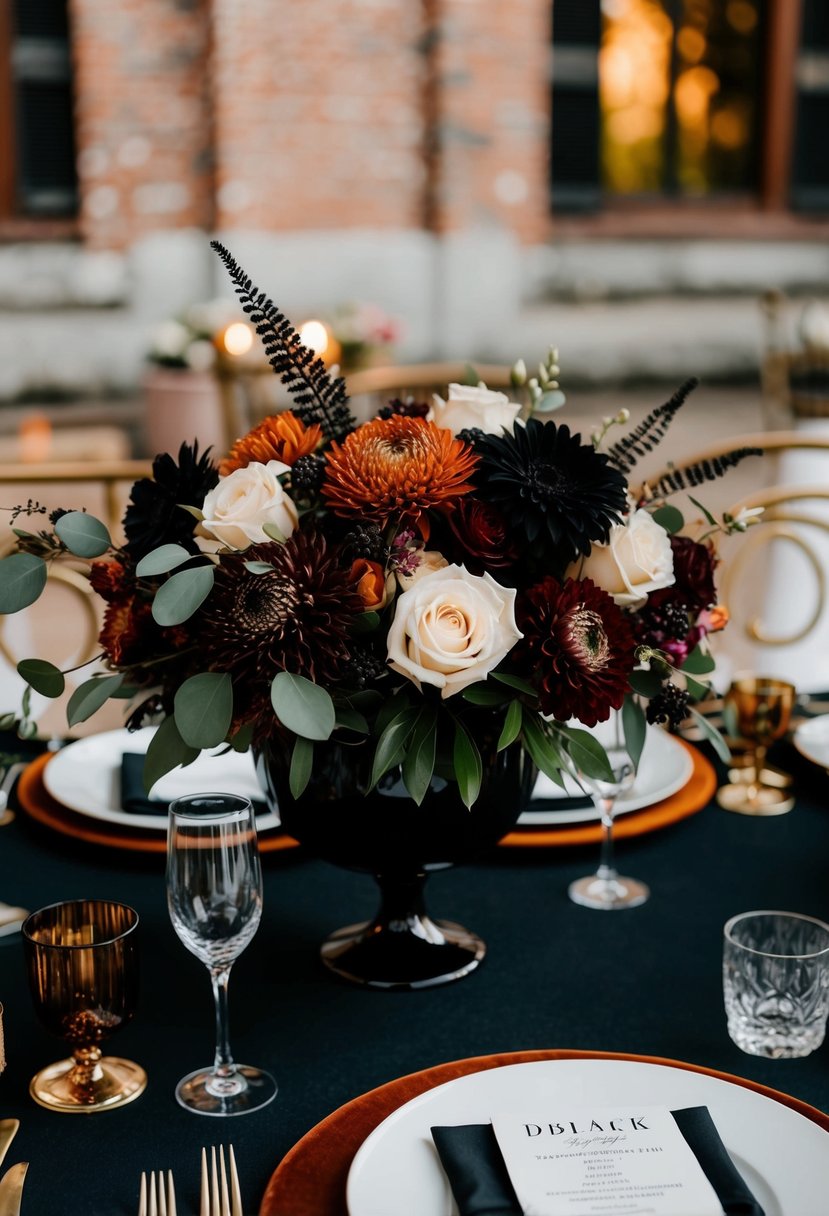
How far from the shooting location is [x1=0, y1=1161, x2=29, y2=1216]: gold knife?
0.71 meters

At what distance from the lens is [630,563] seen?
35.5 inches

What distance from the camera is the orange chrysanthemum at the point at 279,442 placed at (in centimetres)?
94

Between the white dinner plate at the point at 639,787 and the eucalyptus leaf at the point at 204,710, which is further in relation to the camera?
the white dinner plate at the point at 639,787

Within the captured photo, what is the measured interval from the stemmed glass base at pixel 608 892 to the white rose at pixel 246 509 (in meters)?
0.44

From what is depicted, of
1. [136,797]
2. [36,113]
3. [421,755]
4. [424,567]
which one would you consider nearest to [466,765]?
Result: [421,755]

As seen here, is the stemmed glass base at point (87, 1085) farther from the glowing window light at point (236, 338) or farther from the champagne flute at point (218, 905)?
the glowing window light at point (236, 338)

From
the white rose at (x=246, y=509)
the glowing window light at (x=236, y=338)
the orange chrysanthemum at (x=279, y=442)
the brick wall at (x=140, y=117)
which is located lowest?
the white rose at (x=246, y=509)

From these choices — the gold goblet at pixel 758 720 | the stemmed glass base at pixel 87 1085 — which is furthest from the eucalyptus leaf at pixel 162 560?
the gold goblet at pixel 758 720

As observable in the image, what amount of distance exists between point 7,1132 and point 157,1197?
120mm

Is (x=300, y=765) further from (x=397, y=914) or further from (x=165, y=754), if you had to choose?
(x=397, y=914)

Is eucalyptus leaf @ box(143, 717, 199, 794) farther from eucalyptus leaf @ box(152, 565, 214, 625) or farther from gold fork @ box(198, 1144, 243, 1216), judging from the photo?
gold fork @ box(198, 1144, 243, 1216)

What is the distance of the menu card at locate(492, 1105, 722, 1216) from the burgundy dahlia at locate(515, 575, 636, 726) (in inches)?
9.6

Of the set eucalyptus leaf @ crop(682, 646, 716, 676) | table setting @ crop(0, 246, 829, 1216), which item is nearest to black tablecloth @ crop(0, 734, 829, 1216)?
table setting @ crop(0, 246, 829, 1216)

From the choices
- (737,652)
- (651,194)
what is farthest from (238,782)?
(651,194)
